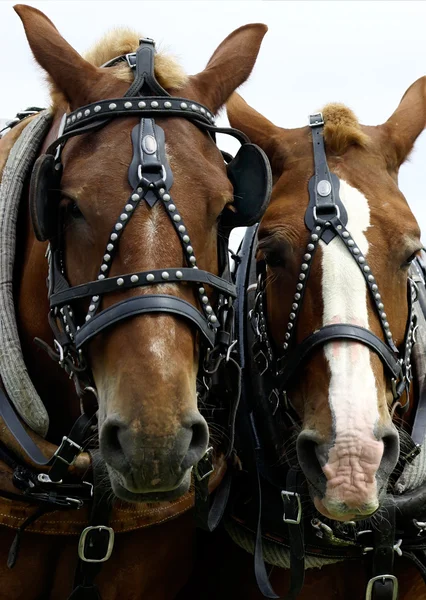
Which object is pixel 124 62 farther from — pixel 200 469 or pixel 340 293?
pixel 200 469

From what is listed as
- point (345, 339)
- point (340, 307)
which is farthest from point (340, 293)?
point (345, 339)

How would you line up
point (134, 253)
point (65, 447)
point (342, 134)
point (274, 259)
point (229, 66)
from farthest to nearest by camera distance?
1. point (342, 134)
2. point (274, 259)
3. point (229, 66)
4. point (65, 447)
5. point (134, 253)

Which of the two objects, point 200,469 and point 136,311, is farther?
point 200,469

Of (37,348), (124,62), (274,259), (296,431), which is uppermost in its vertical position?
(124,62)

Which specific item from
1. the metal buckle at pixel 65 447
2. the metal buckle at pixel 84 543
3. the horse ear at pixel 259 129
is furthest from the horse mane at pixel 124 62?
the metal buckle at pixel 84 543

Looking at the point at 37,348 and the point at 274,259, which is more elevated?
the point at 274,259

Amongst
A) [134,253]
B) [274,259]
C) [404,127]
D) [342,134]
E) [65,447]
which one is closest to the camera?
[134,253]

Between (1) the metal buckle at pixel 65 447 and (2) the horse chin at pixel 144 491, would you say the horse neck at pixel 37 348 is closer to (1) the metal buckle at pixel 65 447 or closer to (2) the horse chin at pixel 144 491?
(1) the metal buckle at pixel 65 447

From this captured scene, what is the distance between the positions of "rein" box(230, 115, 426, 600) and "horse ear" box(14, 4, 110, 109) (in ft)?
3.27

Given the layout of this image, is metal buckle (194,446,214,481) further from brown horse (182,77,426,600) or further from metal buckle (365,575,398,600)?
metal buckle (365,575,398,600)

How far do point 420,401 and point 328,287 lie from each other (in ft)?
2.61

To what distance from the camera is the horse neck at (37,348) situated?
3234 millimetres

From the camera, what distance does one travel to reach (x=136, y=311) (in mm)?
2625

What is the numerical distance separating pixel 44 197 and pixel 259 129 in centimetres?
135
